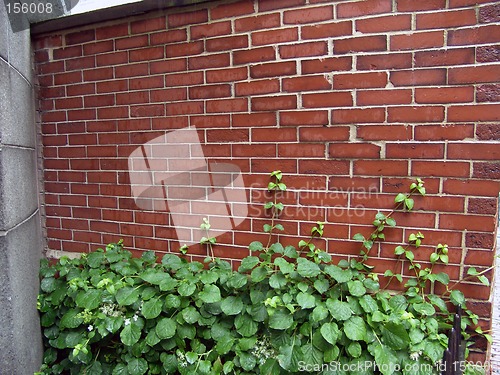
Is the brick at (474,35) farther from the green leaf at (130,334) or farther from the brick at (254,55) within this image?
the green leaf at (130,334)

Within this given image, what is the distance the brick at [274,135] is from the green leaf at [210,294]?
2.66 ft

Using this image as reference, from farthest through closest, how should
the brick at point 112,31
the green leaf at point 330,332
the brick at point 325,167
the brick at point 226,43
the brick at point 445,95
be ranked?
1. the brick at point 112,31
2. the brick at point 226,43
3. the brick at point 325,167
4. the brick at point 445,95
5. the green leaf at point 330,332

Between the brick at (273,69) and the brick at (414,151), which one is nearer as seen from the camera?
the brick at (414,151)

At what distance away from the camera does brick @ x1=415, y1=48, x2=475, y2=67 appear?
153 cm

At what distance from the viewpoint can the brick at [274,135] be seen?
182 centimetres

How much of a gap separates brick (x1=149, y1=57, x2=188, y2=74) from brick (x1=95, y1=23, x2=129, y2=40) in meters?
0.28

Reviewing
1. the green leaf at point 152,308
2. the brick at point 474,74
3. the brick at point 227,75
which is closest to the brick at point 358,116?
the brick at point 474,74

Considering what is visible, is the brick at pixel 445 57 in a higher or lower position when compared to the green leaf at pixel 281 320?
higher

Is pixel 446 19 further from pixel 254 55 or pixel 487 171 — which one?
pixel 254 55

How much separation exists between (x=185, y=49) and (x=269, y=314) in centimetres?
151

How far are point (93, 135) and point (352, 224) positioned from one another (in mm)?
1693

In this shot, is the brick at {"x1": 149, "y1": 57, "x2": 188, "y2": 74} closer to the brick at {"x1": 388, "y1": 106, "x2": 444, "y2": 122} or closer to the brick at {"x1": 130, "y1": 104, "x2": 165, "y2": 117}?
the brick at {"x1": 130, "y1": 104, "x2": 165, "y2": 117}

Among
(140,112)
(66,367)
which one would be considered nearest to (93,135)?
(140,112)

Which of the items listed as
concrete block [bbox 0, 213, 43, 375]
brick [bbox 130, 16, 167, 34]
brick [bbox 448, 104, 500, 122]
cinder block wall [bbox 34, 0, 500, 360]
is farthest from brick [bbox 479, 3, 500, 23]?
concrete block [bbox 0, 213, 43, 375]
